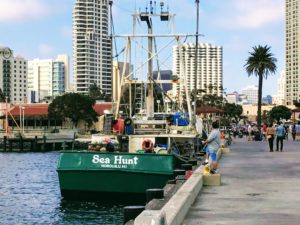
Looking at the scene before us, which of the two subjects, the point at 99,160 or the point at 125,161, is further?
the point at 99,160

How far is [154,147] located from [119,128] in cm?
213

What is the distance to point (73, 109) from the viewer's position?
102 meters

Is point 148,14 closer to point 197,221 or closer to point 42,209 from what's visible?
point 42,209

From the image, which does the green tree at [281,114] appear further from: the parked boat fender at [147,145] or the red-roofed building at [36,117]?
the parked boat fender at [147,145]

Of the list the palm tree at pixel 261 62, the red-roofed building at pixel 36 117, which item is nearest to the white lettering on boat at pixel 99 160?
the palm tree at pixel 261 62

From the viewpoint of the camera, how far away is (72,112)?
335ft

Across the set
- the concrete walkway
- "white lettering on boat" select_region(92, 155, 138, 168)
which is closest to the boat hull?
"white lettering on boat" select_region(92, 155, 138, 168)

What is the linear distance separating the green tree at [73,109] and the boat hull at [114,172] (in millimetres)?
80297

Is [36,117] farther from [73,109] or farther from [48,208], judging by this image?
[48,208]

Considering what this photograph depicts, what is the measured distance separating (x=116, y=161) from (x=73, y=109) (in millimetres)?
82310

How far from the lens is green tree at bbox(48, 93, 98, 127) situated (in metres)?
102

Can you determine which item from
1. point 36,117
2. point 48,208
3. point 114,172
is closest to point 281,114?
point 36,117

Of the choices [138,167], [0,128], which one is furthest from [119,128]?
[0,128]

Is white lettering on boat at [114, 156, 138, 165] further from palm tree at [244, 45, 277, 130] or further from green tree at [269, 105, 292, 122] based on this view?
green tree at [269, 105, 292, 122]
